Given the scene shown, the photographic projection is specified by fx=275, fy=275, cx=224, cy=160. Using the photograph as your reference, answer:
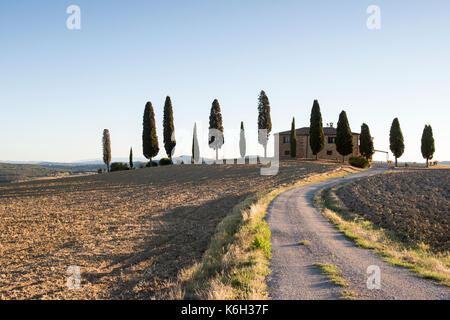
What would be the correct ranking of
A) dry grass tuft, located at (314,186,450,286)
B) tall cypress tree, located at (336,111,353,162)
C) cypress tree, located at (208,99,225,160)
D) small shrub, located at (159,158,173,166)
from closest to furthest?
dry grass tuft, located at (314,186,450,286), tall cypress tree, located at (336,111,353,162), cypress tree, located at (208,99,225,160), small shrub, located at (159,158,173,166)

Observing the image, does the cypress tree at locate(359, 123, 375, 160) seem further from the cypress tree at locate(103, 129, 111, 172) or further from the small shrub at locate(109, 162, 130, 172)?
the cypress tree at locate(103, 129, 111, 172)

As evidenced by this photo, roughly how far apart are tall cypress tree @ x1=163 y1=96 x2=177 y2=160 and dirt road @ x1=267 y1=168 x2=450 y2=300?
152ft

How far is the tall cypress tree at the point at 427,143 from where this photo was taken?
196ft

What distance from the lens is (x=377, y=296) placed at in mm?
6098

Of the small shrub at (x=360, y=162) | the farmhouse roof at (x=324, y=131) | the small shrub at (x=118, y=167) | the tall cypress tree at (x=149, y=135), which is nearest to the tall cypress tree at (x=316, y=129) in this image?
the small shrub at (x=360, y=162)

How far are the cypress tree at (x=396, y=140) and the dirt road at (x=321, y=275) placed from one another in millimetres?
55433

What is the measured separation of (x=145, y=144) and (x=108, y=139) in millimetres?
17974

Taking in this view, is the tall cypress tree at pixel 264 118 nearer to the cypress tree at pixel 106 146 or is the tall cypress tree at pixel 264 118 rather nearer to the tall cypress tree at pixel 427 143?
the tall cypress tree at pixel 427 143

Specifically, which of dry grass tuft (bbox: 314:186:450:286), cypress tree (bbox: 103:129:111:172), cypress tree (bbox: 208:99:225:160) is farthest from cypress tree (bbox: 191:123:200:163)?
dry grass tuft (bbox: 314:186:450:286)

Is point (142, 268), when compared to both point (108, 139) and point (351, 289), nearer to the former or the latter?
point (351, 289)

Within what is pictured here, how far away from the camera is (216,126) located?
193 feet

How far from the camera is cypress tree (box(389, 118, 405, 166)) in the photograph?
59.4 meters
